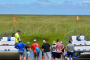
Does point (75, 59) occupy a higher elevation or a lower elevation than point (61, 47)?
lower

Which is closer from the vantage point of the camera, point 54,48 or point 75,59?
point 54,48

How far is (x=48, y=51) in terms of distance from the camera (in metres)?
12.4

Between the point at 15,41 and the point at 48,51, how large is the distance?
3.83 metres

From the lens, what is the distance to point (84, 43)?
48.0 ft

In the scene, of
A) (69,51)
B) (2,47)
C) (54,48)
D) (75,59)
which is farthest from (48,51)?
(2,47)

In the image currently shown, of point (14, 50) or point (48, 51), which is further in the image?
point (14, 50)

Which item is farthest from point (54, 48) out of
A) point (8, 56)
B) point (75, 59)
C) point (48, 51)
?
point (8, 56)

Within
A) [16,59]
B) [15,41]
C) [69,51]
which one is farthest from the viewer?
[15,41]

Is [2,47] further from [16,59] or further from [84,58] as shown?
[84,58]

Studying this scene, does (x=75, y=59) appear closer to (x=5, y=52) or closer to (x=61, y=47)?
(x=61, y=47)

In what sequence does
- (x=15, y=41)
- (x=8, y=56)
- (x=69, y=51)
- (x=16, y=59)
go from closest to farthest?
(x=69, y=51)
(x=8, y=56)
(x=16, y=59)
(x=15, y=41)

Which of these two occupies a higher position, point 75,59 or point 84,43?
point 84,43

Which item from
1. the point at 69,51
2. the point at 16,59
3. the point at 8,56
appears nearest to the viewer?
the point at 69,51

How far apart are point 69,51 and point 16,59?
4045mm
